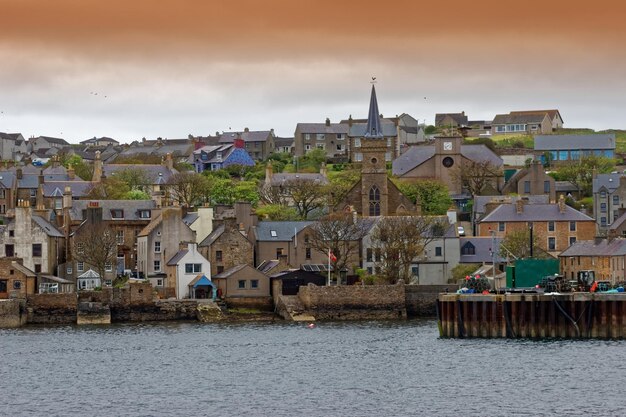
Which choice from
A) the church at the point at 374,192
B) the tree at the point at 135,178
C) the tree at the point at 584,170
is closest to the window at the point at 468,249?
the church at the point at 374,192

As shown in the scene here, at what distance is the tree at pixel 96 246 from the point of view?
4882 inches

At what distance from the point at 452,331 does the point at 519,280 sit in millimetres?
10155

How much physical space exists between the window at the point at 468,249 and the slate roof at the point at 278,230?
13101 millimetres

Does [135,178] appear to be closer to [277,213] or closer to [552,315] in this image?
[277,213]

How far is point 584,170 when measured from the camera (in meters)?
178

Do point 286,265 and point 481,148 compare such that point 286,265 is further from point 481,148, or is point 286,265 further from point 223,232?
point 481,148

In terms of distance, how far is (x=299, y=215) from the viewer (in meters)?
154

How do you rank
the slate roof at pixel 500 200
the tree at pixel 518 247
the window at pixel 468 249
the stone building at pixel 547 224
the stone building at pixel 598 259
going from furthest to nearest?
the slate roof at pixel 500 200
the stone building at pixel 547 224
the window at pixel 468 249
the tree at pixel 518 247
the stone building at pixel 598 259

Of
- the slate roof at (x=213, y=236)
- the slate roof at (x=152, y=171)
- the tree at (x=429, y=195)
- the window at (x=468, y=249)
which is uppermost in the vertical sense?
the slate roof at (x=152, y=171)

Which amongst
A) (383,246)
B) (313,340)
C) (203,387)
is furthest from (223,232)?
(203,387)

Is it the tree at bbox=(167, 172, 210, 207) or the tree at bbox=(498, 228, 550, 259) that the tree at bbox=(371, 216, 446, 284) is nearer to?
the tree at bbox=(498, 228, 550, 259)

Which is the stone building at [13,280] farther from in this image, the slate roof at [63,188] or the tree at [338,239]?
the slate roof at [63,188]

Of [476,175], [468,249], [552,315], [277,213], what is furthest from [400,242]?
[476,175]

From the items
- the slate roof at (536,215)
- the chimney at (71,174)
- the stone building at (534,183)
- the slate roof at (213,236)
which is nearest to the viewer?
the slate roof at (213,236)
